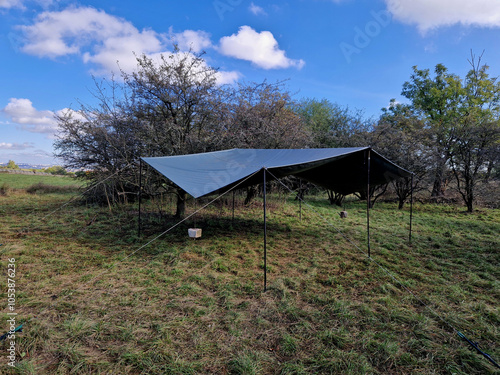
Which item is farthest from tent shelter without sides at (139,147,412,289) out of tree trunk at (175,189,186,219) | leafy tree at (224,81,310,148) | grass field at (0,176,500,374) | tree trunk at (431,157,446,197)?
tree trunk at (431,157,446,197)

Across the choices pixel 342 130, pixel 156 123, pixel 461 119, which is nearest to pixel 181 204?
pixel 156 123

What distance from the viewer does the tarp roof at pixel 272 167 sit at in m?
3.43

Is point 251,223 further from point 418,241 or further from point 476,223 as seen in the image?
point 476,223

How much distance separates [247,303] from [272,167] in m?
1.69

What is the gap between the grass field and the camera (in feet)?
5.41

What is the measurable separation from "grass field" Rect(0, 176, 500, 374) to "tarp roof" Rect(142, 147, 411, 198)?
3.67 feet

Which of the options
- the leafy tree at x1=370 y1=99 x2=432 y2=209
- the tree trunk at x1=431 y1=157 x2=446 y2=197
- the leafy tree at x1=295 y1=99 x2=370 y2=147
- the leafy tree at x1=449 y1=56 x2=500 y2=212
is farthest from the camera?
the leafy tree at x1=295 y1=99 x2=370 y2=147

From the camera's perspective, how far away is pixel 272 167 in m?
3.32

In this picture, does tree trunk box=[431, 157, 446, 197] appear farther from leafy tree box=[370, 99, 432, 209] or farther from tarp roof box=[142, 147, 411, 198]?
tarp roof box=[142, 147, 411, 198]

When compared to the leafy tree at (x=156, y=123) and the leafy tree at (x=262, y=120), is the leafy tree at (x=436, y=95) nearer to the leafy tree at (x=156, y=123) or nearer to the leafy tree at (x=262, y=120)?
the leafy tree at (x=262, y=120)

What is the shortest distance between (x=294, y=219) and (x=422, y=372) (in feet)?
15.6

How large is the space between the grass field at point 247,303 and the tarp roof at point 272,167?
1.12 metres

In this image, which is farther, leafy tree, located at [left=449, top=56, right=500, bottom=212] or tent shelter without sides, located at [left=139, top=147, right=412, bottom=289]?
leafy tree, located at [left=449, top=56, right=500, bottom=212]

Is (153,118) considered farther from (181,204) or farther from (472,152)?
(472,152)
